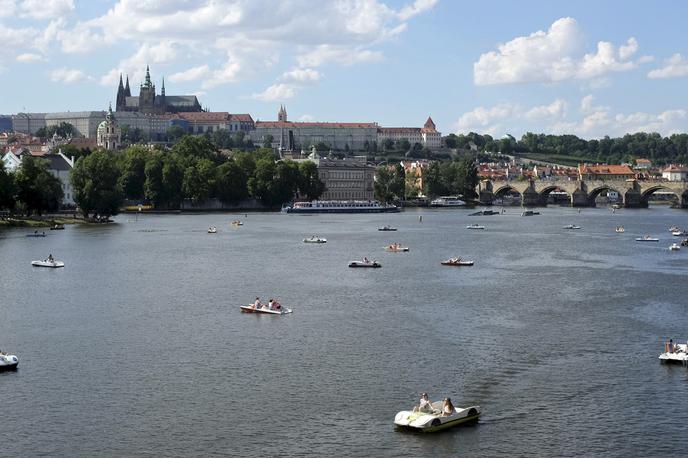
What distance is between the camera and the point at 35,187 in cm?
10988

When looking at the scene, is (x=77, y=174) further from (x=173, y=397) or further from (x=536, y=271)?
(x=173, y=397)

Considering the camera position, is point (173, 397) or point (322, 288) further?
point (322, 288)

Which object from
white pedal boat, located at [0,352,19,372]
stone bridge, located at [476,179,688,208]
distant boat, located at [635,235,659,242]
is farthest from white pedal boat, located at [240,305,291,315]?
stone bridge, located at [476,179,688,208]

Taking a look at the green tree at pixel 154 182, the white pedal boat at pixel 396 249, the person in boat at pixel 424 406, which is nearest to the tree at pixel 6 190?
Answer: the white pedal boat at pixel 396 249

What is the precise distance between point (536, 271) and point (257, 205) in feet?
338

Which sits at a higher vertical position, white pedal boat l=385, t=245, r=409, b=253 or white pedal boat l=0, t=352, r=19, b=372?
white pedal boat l=385, t=245, r=409, b=253

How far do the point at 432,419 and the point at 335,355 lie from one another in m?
9.61

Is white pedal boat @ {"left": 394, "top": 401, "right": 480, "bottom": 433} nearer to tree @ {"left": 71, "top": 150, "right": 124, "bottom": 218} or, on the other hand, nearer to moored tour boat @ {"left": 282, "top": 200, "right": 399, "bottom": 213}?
tree @ {"left": 71, "top": 150, "right": 124, "bottom": 218}

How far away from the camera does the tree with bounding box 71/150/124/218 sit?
115250 millimetres

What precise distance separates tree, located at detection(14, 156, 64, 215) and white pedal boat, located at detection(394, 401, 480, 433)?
3244 inches

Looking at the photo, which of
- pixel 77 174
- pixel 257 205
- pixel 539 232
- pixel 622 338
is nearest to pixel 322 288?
pixel 622 338

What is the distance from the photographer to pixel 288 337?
43.2m

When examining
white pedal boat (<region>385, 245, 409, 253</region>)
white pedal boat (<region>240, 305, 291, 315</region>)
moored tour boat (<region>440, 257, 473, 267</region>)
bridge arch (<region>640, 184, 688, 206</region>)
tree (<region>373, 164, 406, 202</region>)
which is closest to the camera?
white pedal boat (<region>240, 305, 291, 315</region>)

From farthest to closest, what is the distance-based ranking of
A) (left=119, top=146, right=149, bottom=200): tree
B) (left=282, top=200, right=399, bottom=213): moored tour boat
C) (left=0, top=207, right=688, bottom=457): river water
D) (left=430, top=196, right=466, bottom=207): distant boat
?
(left=430, top=196, right=466, bottom=207): distant boat
(left=282, top=200, right=399, bottom=213): moored tour boat
(left=119, top=146, right=149, bottom=200): tree
(left=0, top=207, right=688, bottom=457): river water
